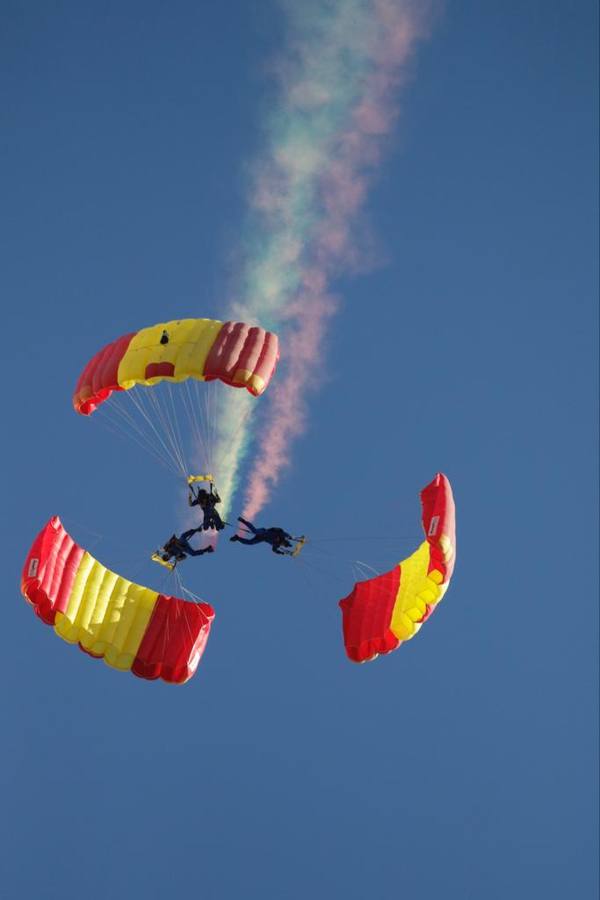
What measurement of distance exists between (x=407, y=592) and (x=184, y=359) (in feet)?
13.8

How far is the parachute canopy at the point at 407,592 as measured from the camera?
643 inches

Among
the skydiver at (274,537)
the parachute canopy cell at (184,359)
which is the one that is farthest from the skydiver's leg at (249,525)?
the parachute canopy cell at (184,359)

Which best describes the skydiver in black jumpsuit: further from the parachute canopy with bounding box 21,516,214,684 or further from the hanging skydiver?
the parachute canopy with bounding box 21,516,214,684

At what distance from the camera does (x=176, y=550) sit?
17.9 metres

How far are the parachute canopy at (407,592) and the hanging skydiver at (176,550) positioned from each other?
2.21 meters

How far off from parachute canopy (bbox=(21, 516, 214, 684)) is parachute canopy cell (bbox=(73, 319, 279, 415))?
208cm

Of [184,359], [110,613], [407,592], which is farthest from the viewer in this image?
[110,613]

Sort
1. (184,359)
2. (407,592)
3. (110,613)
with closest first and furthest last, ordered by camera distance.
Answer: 1. (184,359)
2. (407,592)
3. (110,613)

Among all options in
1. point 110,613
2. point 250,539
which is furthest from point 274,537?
point 110,613

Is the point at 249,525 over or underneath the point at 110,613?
over

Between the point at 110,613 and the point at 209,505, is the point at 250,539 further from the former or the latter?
the point at 110,613

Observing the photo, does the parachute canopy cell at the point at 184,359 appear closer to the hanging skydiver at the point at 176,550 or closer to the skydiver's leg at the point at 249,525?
the skydiver's leg at the point at 249,525

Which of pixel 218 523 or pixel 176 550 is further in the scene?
pixel 176 550

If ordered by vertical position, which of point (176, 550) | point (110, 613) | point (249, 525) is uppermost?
point (249, 525)
